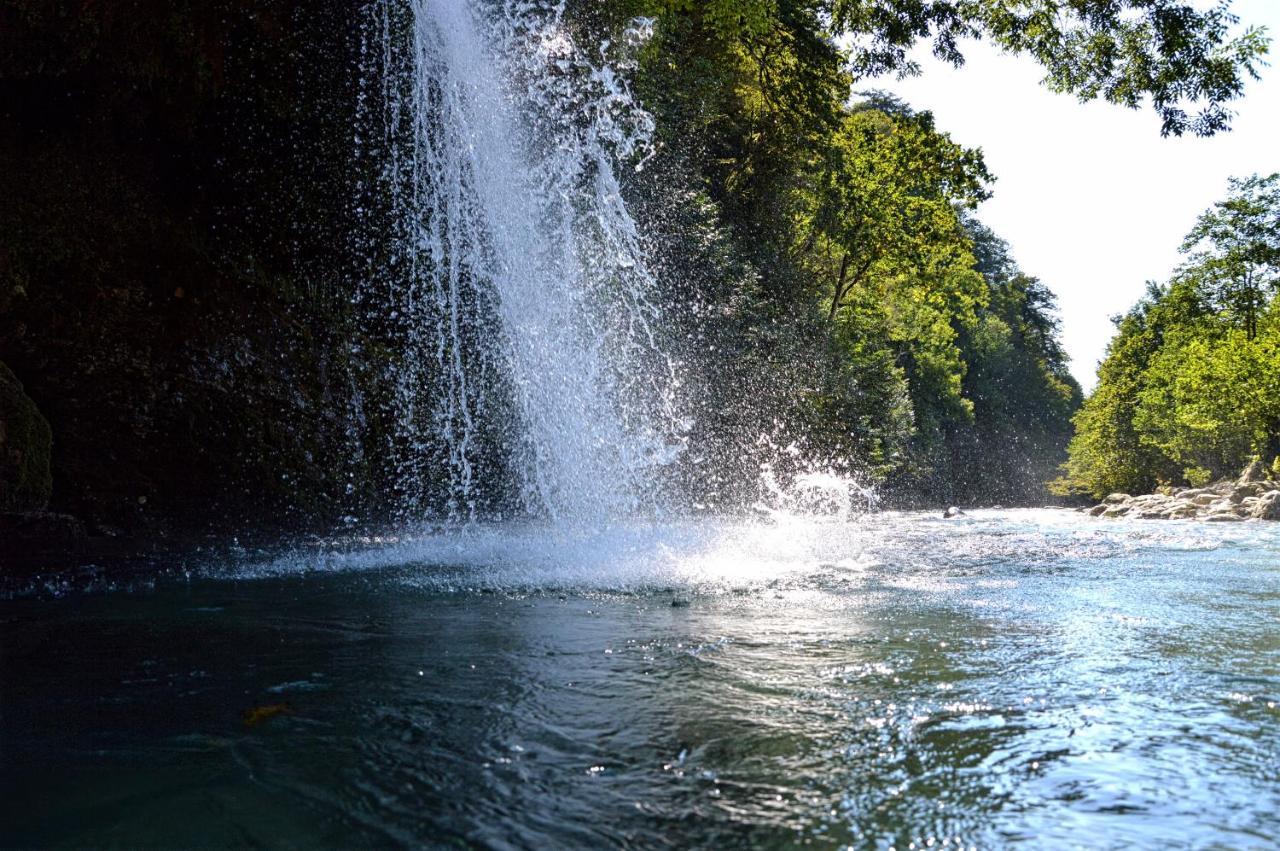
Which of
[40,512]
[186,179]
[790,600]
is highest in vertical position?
[186,179]

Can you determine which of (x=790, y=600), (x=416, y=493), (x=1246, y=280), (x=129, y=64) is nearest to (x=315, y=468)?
(x=416, y=493)

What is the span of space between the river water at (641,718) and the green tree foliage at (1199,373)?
40018mm

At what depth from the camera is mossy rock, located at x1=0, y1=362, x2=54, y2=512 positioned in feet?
25.0

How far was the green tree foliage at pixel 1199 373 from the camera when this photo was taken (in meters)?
40.6

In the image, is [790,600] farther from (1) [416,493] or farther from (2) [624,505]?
(2) [624,505]

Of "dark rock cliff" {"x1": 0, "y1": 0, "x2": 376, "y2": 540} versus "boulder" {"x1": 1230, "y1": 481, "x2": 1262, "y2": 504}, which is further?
"boulder" {"x1": 1230, "y1": 481, "x2": 1262, "y2": 504}

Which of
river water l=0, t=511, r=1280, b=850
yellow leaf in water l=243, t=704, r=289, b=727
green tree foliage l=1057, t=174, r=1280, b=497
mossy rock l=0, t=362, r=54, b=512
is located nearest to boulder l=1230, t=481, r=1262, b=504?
green tree foliage l=1057, t=174, r=1280, b=497

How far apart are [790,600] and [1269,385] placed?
1593 inches

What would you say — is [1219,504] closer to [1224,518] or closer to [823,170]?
[1224,518]

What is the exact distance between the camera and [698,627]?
5512 mm

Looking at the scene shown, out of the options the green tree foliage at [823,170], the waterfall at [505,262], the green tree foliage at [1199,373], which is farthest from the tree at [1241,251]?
the waterfall at [505,262]

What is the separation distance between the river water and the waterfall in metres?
6.92

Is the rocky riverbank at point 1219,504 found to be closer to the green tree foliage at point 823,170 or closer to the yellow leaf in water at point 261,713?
the green tree foliage at point 823,170

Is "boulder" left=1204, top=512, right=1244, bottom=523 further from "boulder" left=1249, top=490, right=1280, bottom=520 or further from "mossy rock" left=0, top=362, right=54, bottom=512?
"mossy rock" left=0, top=362, right=54, bottom=512
